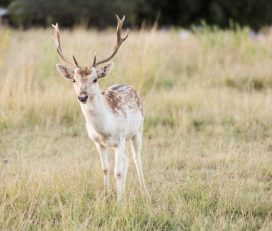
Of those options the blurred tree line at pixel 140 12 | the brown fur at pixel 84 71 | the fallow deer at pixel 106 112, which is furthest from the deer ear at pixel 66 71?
the blurred tree line at pixel 140 12

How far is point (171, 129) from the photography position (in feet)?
29.5

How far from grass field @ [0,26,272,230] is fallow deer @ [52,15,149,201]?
0.31m

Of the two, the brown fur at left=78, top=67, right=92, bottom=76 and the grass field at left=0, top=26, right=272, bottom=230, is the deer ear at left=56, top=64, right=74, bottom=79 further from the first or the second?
the grass field at left=0, top=26, right=272, bottom=230

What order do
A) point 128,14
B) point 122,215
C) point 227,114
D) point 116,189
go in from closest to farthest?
1. point 122,215
2. point 116,189
3. point 227,114
4. point 128,14

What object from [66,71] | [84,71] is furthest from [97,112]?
[66,71]

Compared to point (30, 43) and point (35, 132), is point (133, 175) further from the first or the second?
point (30, 43)

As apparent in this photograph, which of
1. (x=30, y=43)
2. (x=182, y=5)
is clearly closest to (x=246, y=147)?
(x=30, y=43)

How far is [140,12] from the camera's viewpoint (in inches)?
1084

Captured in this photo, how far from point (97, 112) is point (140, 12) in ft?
73.1

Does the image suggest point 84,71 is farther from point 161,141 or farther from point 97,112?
point 161,141

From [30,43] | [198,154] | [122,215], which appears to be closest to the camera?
[122,215]

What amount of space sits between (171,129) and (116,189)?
2844 millimetres

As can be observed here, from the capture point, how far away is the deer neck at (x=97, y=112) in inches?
222

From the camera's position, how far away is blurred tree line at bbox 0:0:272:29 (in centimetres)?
2533
